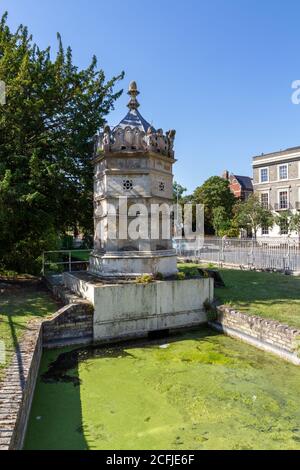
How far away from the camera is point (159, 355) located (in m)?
7.17

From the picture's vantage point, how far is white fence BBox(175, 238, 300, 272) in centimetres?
1675

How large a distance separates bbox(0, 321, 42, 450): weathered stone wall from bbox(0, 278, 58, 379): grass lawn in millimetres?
178

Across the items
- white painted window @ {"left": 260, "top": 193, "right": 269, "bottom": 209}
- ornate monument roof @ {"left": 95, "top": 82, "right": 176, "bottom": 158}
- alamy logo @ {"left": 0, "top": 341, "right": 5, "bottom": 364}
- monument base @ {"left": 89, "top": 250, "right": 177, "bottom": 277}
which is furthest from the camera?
white painted window @ {"left": 260, "top": 193, "right": 269, "bottom": 209}

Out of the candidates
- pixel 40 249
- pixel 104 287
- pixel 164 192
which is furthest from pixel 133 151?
pixel 40 249

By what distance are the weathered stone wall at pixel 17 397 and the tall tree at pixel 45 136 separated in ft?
17.9

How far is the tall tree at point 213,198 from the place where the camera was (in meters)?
43.9

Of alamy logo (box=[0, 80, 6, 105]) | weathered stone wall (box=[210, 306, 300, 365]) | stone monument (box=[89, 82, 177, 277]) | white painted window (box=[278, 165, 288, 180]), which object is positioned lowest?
weathered stone wall (box=[210, 306, 300, 365])

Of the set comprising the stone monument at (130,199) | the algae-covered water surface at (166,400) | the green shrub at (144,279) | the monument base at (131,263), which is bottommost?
the algae-covered water surface at (166,400)

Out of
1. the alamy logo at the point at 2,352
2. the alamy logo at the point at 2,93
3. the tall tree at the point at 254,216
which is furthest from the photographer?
the tall tree at the point at 254,216

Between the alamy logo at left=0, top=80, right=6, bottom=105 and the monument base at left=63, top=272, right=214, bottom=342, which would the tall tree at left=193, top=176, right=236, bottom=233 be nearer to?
the alamy logo at left=0, top=80, right=6, bottom=105

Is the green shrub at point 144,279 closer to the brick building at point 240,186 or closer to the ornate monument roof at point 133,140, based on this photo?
the ornate monument roof at point 133,140

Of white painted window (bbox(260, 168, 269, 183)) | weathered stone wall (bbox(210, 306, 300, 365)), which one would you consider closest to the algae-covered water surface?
weathered stone wall (bbox(210, 306, 300, 365))

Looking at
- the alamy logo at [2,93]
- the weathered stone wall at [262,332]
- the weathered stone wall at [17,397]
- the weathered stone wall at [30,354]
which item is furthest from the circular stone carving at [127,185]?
the alamy logo at [2,93]
